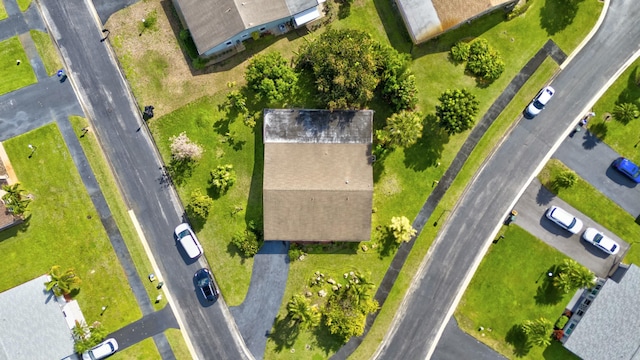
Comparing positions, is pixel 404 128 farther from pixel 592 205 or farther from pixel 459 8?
pixel 592 205

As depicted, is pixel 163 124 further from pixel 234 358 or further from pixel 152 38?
pixel 234 358

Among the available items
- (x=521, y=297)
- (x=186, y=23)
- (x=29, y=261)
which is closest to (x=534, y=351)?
(x=521, y=297)

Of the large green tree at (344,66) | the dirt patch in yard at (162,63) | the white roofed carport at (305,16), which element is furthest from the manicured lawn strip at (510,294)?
the dirt patch in yard at (162,63)

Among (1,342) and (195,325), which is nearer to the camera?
(1,342)

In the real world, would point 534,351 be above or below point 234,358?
below

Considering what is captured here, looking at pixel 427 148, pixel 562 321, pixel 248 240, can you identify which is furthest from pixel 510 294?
pixel 248 240

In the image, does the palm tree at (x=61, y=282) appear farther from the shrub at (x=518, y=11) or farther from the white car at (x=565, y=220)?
the shrub at (x=518, y=11)
